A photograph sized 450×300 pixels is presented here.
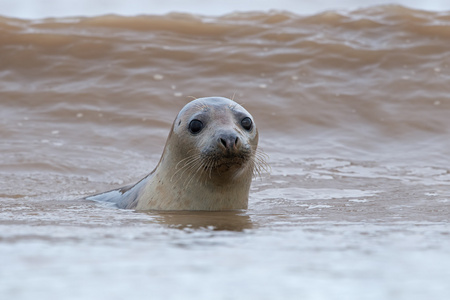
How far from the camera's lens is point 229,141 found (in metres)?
4.39

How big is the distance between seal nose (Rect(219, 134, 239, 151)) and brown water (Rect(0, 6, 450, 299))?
0.41 meters

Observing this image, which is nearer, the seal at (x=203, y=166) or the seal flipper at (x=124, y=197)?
the seal at (x=203, y=166)

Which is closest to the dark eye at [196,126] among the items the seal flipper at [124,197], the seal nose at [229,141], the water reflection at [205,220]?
the seal nose at [229,141]

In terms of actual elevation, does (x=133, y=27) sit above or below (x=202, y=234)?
above

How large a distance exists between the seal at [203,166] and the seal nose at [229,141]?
6cm

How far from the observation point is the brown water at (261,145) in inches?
98.2

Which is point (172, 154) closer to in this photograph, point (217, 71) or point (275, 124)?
point (275, 124)

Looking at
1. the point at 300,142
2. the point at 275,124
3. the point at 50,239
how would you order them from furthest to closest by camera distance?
1. the point at 275,124
2. the point at 300,142
3. the point at 50,239

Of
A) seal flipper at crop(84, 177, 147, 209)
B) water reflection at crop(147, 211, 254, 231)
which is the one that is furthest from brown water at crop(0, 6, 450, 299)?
seal flipper at crop(84, 177, 147, 209)

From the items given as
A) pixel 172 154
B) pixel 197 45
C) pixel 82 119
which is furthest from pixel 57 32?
pixel 172 154

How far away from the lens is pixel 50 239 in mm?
3137

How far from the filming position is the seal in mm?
4637

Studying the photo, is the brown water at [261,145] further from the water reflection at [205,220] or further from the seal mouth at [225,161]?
the seal mouth at [225,161]

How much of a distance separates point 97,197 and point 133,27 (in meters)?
7.14
